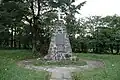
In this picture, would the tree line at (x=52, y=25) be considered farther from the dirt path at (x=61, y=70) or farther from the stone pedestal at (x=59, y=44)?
the dirt path at (x=61, y=70)

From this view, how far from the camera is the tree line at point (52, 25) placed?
1730 cm

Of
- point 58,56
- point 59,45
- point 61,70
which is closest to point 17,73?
point 61,70

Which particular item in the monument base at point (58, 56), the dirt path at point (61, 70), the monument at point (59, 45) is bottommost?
the dirt path at point (61, 70)

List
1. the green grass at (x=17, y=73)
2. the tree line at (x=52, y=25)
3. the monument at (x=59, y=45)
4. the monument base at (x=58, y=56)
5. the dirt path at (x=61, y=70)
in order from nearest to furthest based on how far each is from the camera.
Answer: the green grass at (x=17, y=73) → the dirt path at (x=61, y=70) → the monument base at (x=58, y=56) → the monument at (x=59, y=45) → the tree line at (x=52, y=25)

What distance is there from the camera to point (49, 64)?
40.9 ft

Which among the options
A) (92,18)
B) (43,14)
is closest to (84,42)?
(92,18)

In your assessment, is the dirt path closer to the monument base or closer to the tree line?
the monument base

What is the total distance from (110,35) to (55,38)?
8.15 meters

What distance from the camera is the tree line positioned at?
17297mm

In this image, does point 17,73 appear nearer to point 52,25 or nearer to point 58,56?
point 58,56

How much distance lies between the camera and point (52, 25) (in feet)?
58.9

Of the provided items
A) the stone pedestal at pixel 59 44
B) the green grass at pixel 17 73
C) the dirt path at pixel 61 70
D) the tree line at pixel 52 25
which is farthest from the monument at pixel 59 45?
the green grass at pixel 17 73

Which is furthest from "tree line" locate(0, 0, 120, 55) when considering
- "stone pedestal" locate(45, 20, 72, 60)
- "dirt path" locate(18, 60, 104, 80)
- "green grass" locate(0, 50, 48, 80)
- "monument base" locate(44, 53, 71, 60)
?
"green grass" locate(0, 50, 48, 80)

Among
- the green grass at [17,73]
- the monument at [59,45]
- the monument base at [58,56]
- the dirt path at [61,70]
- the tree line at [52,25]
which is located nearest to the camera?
the green grass at [17,73]
